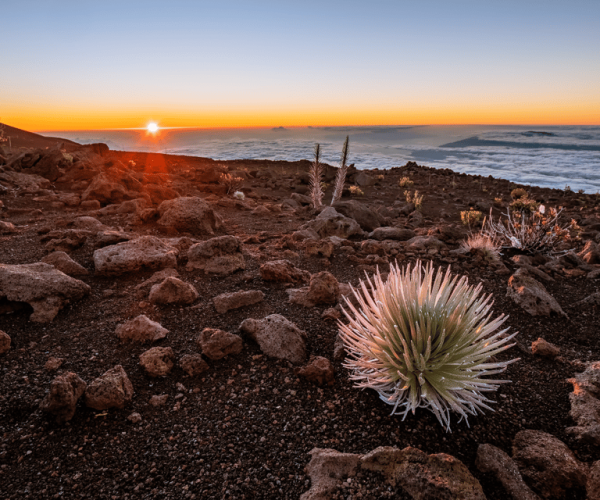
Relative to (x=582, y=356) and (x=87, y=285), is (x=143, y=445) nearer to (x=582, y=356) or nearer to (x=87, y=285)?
(x=87, y=285)

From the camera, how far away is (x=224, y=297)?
3.23 meters

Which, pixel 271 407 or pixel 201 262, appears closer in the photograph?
pixel 271 407

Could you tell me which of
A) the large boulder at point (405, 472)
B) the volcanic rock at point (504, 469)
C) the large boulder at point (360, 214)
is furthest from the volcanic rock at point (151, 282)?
the large boulder at point (360, 214)

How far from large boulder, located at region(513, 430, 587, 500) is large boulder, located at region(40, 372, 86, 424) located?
2318mm

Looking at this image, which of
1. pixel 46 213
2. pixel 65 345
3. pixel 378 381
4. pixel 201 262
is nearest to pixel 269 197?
pixel 46 213

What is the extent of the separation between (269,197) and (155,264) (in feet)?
24.6

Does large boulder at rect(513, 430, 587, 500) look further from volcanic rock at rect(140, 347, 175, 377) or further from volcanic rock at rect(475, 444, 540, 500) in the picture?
volcanic rock at rect(140, 347, 175, 377)

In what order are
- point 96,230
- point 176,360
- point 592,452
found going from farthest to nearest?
point 96,230
point 176,360
point 592,452

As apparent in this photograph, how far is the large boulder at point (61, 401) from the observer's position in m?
1.91

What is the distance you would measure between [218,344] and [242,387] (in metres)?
0.39

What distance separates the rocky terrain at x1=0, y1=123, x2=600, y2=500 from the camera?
5.30 ft

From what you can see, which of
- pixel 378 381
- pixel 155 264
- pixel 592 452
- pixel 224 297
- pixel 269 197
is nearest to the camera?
pixel 592 452

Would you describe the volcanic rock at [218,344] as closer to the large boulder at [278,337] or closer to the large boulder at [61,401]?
the large boulder at [278,337]

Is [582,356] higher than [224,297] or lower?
lower
